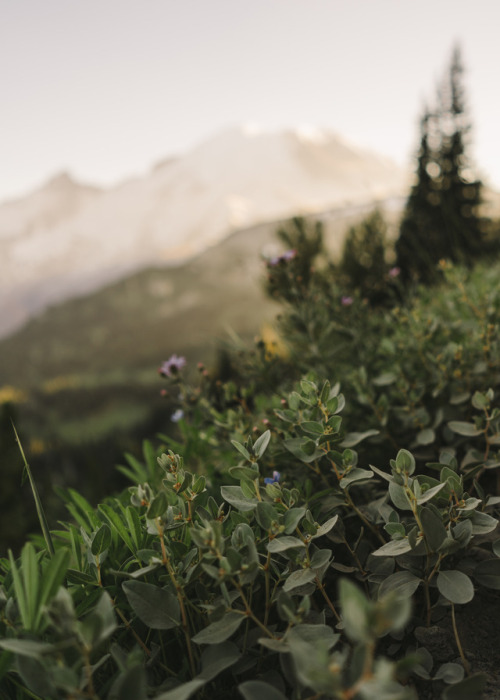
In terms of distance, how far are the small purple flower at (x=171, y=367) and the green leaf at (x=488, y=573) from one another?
1254 mm

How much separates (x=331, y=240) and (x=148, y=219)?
31.3 feet

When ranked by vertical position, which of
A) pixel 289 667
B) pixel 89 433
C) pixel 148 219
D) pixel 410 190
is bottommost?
pixel 89 433

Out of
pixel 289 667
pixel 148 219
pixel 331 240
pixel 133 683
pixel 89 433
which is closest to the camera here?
pixel 133 683

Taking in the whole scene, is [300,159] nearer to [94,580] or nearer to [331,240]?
[331,240]

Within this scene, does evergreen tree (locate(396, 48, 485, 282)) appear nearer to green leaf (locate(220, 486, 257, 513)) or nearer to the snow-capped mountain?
the snow-capped mountain

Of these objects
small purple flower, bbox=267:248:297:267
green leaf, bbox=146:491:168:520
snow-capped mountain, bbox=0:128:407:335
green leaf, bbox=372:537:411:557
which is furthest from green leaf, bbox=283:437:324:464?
snow-capped mountain, bbox=0:128:407:335

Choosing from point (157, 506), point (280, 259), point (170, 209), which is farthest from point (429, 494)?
point (170, 209)

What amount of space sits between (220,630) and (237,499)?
0.22 meters

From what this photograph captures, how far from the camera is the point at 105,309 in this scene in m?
16.3

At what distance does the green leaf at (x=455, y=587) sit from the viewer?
0.73 m

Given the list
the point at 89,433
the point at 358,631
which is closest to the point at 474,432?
the point at 358,631

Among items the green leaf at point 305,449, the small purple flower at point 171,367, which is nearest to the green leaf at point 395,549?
the green leaf at point 305,449

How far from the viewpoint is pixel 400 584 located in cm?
80

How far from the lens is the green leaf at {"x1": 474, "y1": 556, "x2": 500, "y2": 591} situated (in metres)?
0.82
